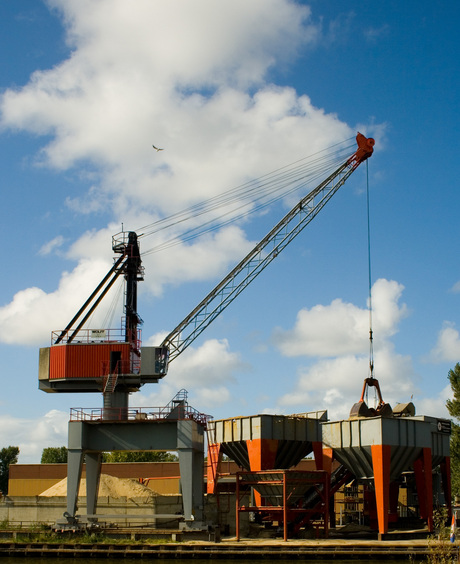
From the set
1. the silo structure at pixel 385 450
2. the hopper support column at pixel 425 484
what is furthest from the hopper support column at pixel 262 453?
the hopper support column at pixel 425 484

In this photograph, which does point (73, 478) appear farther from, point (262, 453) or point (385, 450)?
point (385, 450)

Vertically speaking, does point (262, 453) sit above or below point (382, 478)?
above

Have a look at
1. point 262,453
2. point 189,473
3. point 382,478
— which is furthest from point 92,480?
point 382,478

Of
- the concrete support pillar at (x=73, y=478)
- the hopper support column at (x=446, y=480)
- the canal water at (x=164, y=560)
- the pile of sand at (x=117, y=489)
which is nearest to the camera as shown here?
the canal water at (x=164, y=560)

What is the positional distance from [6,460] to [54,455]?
28.7 feet

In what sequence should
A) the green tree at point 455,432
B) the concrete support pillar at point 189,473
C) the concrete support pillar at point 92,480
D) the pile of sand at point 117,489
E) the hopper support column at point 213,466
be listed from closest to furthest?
the concrete support pillar at point 189,473
the concrete support pillar at point 92,480
the hopper support column at point 213,466
the pile of sand at point 117,489
the green tree at point 455,432

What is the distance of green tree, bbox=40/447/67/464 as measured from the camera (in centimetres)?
11494

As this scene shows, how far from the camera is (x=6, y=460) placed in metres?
118

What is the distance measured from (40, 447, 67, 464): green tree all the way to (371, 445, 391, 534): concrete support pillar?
8320cm

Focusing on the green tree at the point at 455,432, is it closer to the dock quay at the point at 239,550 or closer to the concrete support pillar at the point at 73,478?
the dock quay at the point at 239,550

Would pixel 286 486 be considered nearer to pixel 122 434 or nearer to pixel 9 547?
pixel 122 434

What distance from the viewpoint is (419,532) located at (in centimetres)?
4250

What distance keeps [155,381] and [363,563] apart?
18.8 metres

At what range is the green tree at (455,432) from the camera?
67.3 meters
